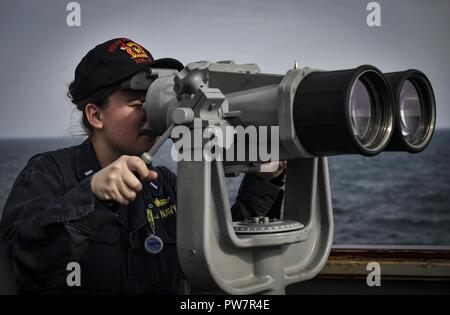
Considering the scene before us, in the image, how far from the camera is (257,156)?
1.39 m

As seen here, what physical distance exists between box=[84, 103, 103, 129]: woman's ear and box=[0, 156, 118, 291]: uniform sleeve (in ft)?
0.59

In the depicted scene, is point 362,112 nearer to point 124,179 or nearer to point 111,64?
point 124,179

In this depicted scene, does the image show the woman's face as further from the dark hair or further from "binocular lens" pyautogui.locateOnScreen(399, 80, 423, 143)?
"binocular lens" pyautogui.locateOnScreen(399, 80, 423, 143)

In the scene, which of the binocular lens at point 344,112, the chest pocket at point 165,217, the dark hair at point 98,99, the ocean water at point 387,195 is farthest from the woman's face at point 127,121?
the ocean water at point 387,195

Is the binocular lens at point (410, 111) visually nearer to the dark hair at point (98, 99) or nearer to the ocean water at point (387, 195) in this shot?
the dark hair at point (98, 99)

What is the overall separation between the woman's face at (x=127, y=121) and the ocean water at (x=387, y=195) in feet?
69.3

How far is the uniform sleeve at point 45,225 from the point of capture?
1371 mm

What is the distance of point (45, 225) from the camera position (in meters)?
1.41

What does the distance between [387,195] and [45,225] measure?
105ft

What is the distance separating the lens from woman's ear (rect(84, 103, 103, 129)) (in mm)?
1743

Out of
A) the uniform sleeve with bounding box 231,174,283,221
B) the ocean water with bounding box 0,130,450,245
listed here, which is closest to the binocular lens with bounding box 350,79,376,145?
the uniform sleeve with bounding box 231,174,283,221

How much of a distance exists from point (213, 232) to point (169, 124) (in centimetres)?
25

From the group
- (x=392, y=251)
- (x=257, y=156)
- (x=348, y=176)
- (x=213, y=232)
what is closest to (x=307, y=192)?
(x=257, y=156)

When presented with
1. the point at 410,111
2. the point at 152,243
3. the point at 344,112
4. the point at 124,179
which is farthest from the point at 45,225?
the point at 410,111
